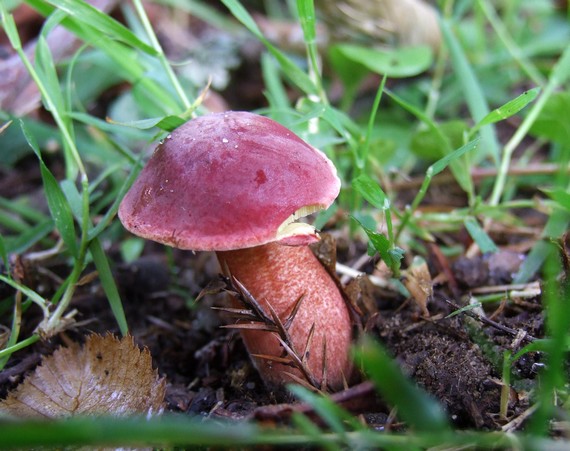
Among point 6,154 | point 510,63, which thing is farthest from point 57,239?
point 510,63

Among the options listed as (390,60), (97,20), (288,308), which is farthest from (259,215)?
(390,60)

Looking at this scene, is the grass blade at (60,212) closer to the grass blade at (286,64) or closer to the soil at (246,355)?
the soil at (246,355)

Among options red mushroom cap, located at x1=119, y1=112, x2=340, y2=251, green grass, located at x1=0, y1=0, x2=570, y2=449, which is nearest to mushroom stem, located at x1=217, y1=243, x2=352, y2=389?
green grass, located at x1=0, y1=0, x2=570, y2=449

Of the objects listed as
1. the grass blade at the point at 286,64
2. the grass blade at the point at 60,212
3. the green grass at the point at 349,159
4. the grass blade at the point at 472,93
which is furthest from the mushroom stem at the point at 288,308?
the grass blade at the point at 472,93

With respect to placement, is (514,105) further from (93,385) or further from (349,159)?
(93,385)

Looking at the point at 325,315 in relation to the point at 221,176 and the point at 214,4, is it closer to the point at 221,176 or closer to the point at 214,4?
the point at 221,176
